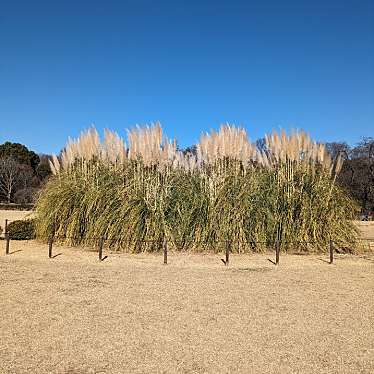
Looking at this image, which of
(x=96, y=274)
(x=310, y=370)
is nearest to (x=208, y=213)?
(x=96, y=274)

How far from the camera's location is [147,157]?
9.18 metres

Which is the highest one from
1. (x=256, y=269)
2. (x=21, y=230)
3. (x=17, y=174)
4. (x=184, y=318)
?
(x=17, y=174)

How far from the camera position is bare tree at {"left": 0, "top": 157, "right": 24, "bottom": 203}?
3491 cm

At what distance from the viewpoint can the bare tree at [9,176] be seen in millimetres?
34906

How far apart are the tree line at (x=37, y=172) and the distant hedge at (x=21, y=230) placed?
41.7 feet

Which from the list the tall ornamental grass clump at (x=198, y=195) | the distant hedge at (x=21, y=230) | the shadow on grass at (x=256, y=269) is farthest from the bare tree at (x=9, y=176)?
the shadow on grass at (x=256, y=269)

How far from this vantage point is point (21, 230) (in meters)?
10.2

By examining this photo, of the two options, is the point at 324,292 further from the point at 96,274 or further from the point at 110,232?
the point at 110,232

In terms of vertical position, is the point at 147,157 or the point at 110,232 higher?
the point at 147,157

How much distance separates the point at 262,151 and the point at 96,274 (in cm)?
496

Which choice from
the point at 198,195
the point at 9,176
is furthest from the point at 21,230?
the point at 9,176

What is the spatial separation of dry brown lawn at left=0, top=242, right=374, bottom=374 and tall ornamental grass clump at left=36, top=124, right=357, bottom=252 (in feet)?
4.20

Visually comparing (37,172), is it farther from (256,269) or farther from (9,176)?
(256,269)

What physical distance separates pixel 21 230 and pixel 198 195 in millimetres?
4694
